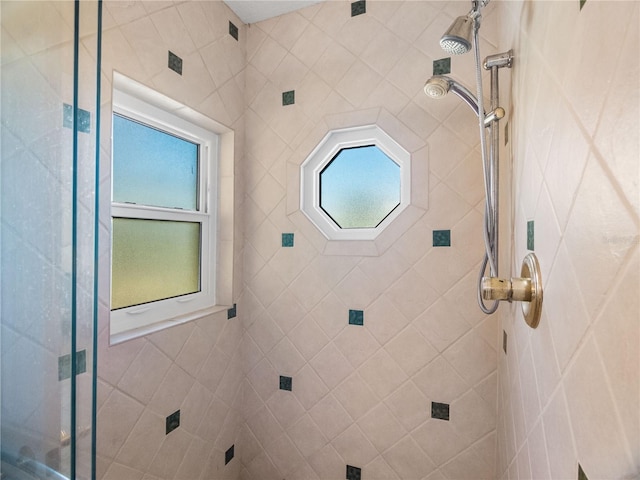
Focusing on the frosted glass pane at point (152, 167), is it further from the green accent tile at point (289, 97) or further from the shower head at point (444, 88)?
the shower head at point (444, 88)

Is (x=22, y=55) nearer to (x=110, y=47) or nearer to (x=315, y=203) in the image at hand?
(x=110, y=47)

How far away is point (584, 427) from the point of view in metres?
0.48

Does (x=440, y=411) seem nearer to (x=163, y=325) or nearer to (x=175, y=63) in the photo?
(x=163, y=325)

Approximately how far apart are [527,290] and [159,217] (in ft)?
4.49

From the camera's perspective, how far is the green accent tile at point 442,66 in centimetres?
147

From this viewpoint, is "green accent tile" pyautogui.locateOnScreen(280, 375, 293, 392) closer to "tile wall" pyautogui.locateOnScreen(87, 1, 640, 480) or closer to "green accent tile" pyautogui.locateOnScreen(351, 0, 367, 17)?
"tile wall" pyautogui.locateOnScreen(87, 1, 640, 480)

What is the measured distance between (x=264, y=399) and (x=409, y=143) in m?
1.46

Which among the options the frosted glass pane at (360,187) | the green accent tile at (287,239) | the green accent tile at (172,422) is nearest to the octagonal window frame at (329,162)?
the frosted glass pane at (360,187)

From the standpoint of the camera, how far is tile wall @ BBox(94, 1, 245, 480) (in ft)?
3.84

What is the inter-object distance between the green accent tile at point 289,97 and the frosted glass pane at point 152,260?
2.52 feet

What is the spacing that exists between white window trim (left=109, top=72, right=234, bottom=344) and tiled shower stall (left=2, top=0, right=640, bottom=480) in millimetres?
51

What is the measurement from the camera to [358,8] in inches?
63.9

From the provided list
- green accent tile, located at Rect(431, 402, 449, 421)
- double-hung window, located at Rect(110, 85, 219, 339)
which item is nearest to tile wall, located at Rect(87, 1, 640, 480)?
green accent tile, located at Rect(431, 402, 449, 421)

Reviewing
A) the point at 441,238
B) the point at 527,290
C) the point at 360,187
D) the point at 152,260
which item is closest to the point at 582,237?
the point at 527,290
